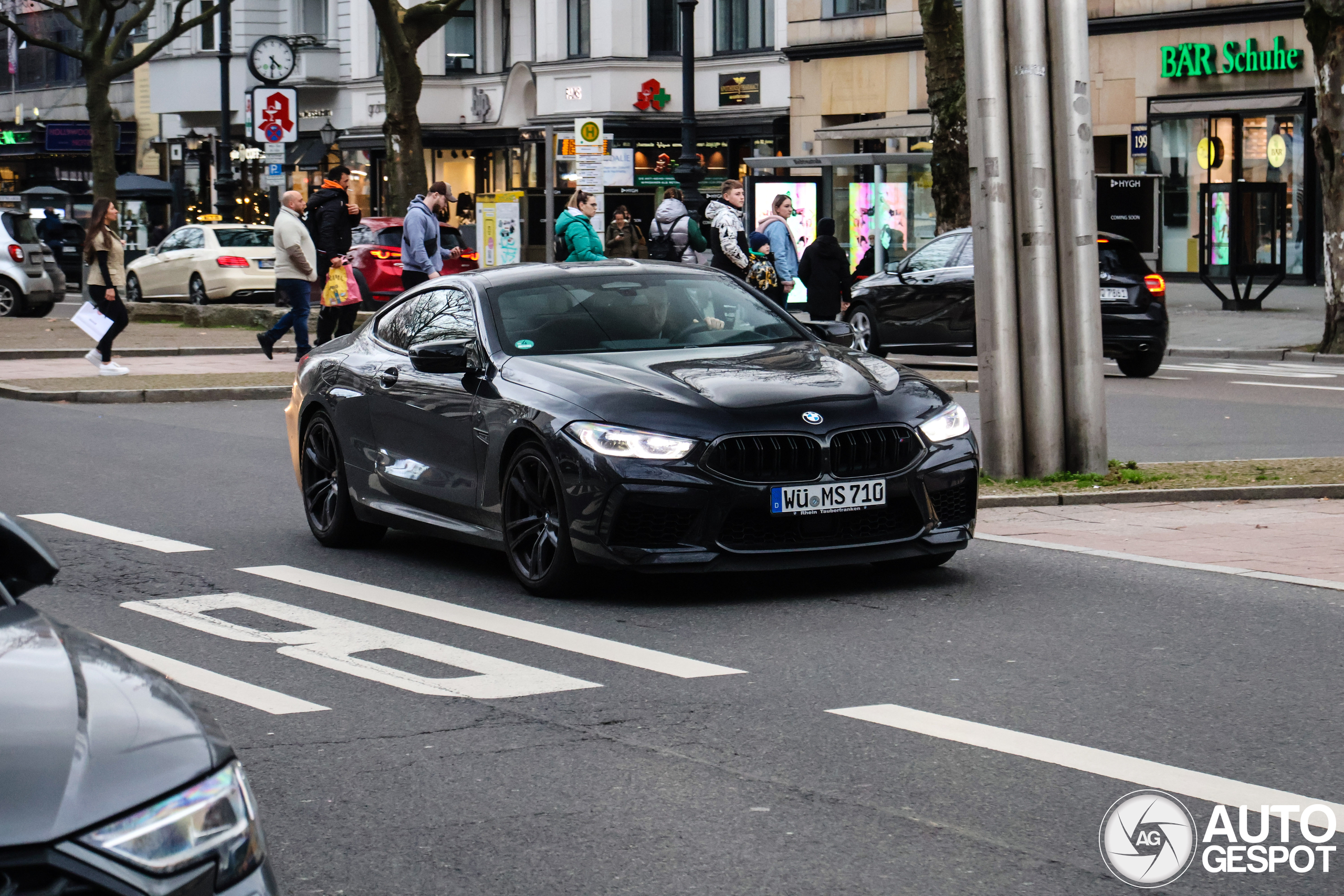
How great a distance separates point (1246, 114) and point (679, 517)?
31502 mm

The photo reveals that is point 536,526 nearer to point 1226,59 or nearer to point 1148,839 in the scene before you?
point 1148,839

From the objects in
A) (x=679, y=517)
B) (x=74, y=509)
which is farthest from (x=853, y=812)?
(x=74, y=509)

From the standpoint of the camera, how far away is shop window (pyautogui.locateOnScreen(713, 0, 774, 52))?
52.6 m

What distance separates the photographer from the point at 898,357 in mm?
24391

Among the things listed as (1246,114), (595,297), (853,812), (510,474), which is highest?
(1246,114)

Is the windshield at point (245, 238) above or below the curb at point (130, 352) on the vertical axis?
above

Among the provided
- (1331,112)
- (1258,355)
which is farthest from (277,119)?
(1331,112)

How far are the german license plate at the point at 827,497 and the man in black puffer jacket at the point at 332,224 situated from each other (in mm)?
14464

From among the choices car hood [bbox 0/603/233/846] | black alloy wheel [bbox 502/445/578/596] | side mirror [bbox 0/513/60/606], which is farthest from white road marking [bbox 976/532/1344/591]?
car hood [bbox 0/603/233/846]

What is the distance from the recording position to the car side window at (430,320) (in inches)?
376

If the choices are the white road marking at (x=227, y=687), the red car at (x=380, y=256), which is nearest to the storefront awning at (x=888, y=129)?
the red car at (x=380, y=256)

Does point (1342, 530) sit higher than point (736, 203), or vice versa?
point (736, 203)

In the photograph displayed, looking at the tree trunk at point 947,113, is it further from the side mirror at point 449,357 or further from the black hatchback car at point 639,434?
the side mirror at point 449,357

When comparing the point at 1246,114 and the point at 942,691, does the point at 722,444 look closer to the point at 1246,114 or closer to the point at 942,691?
the point at 942,691
